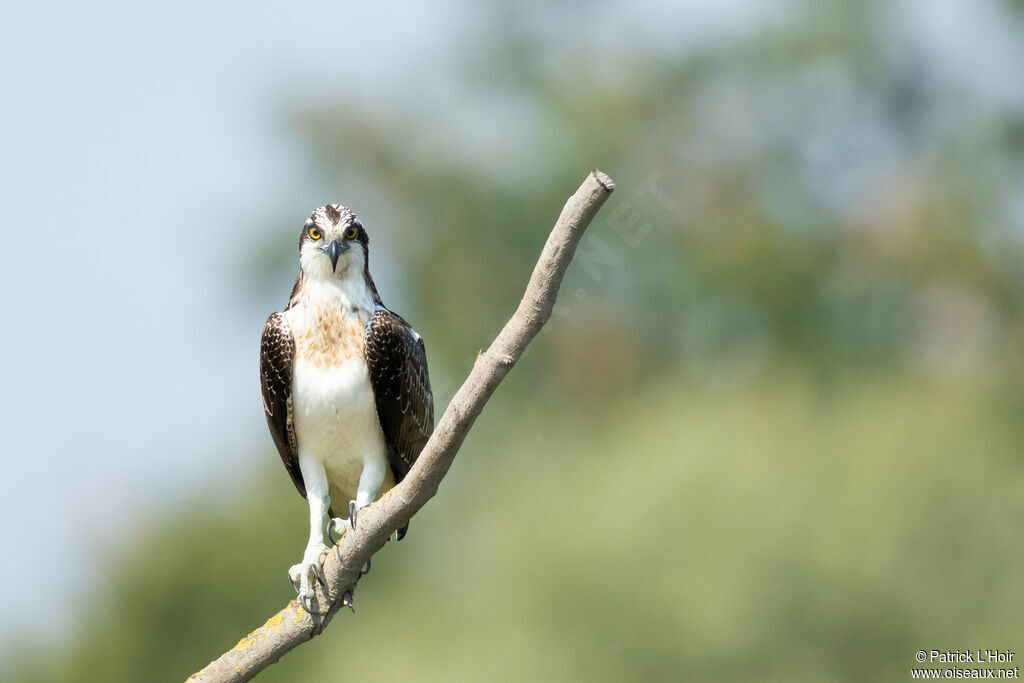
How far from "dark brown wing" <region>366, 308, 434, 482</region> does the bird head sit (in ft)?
1.11

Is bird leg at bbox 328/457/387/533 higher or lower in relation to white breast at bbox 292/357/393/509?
lower

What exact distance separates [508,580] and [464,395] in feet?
47.5

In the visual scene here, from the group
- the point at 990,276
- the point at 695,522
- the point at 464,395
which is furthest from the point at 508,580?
the point at 464,395

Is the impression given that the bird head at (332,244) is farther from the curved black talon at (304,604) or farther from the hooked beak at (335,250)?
the curved black talon at (304,604)

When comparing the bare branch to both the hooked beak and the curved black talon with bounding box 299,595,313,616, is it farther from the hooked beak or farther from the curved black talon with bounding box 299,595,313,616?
the hooked beak

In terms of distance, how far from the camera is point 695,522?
19.2 m

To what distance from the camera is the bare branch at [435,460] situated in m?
5.31

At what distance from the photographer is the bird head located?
26.4 ft

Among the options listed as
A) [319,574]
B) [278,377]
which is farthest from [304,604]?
[278,377]

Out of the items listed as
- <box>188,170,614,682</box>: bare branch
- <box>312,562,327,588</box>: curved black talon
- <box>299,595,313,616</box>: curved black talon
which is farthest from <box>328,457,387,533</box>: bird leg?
<box>299,595,313,616</box>: curved black talon

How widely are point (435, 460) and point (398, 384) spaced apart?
218 centimetres

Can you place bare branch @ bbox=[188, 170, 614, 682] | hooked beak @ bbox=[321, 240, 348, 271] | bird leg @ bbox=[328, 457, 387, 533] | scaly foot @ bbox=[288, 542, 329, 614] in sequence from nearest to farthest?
bare branch @ bbox=[188, 170, 614, 682], scaly foot @ bbox=[288, 542, 329, 614], hooked beak @ bbox=[321, 240, 348, 271], bird leg @ bbox=[328, 457, 387, 533]

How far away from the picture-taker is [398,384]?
7988mm

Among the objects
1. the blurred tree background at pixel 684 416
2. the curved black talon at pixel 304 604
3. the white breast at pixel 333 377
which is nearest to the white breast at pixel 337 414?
the white breast at pixel 333 377
